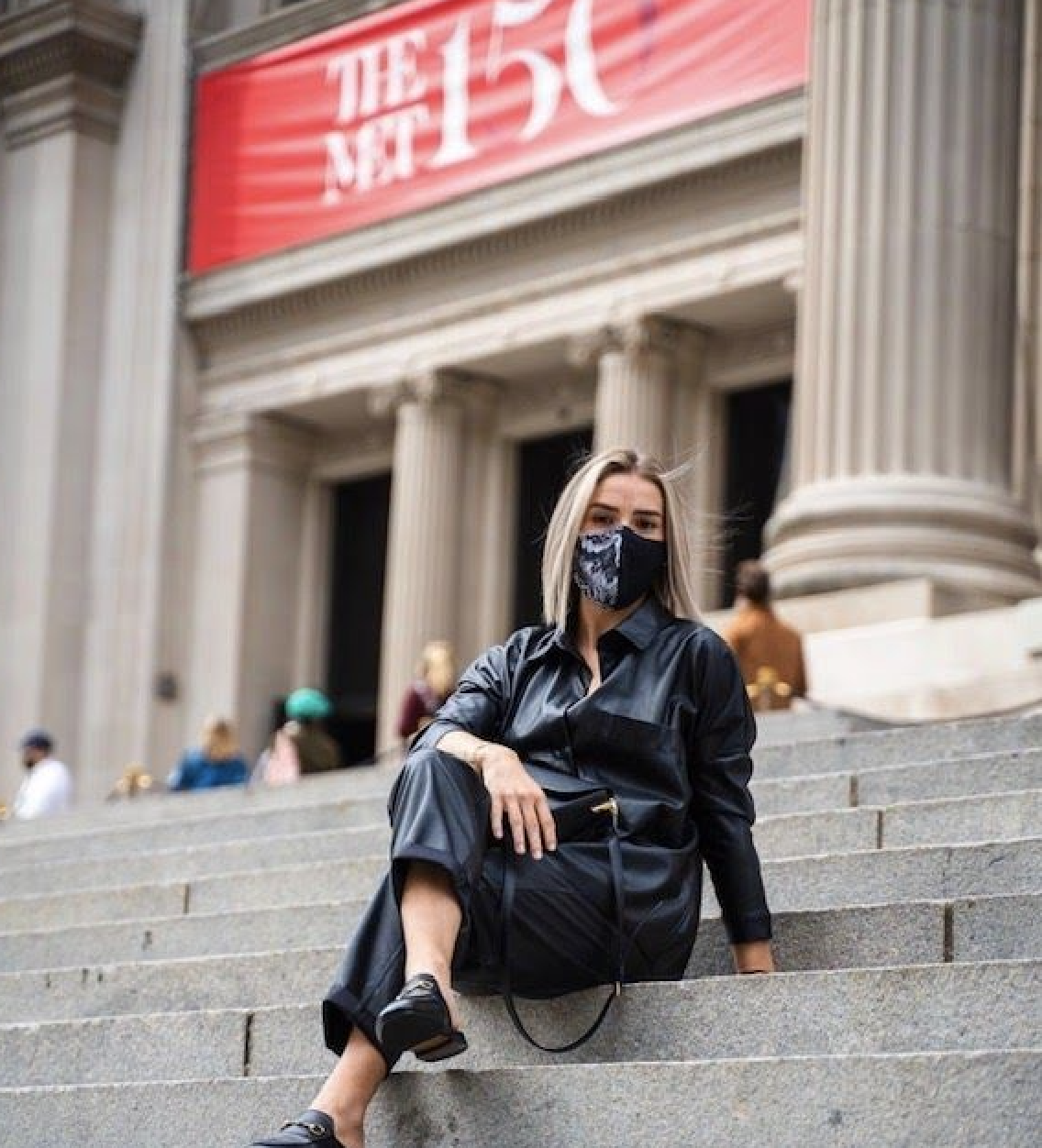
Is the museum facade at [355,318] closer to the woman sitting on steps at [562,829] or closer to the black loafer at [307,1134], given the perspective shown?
the woman sitting on steps at [562,829]

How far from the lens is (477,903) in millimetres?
6875

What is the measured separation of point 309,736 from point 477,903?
38.5 ft

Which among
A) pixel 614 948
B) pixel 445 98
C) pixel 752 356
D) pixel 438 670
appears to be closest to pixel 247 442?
pixel 445 98

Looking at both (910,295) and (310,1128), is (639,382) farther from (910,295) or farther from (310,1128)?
(310,1128)

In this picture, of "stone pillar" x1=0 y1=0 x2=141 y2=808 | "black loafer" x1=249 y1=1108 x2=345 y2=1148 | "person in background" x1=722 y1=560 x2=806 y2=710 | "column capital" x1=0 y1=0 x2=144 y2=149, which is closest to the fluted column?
"stone pillar" x1=0 y1=0 x2=141 y2=808

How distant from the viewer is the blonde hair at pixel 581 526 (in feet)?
24.8

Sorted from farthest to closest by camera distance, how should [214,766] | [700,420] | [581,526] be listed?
[700,420]
[214,766]
[581,526]

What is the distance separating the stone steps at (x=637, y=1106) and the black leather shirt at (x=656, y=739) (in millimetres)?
710

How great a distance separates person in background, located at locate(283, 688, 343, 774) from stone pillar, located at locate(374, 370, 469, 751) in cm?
822

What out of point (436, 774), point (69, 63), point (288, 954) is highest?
point (69, 63)

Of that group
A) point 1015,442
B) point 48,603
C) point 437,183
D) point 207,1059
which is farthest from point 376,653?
point 207,1059

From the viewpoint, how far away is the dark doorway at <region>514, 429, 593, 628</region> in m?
27.8


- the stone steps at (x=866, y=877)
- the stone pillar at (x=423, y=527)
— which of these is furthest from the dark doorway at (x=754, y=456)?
the stone steps at (x=866, y=877)

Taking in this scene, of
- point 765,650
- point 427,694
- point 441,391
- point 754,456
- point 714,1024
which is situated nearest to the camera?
point 714,1024
